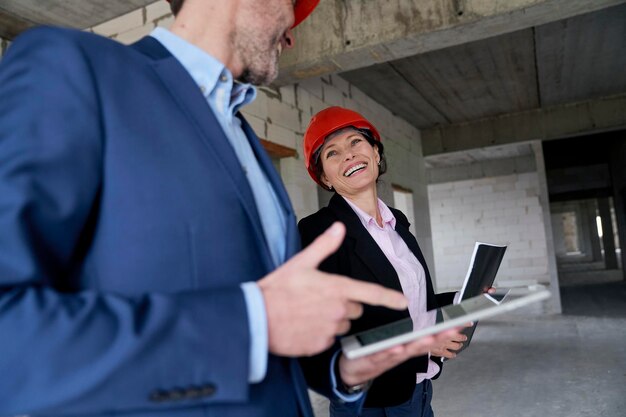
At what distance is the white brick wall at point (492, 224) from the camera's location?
10875 mm

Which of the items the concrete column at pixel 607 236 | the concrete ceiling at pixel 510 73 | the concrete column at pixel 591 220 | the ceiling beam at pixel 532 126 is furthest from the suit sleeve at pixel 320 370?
the concrete column at pixel 591 220

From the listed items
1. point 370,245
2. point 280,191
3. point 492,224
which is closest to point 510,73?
point 370,245

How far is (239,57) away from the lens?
0.94m

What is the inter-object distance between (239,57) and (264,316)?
56cm

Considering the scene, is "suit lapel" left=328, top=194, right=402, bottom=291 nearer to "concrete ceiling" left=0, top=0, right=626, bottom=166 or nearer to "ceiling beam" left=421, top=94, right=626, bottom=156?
"concrete ceiling" left=0, top=0, right=626, bottom=166

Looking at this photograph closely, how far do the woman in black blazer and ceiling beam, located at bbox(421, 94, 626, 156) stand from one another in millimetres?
6844

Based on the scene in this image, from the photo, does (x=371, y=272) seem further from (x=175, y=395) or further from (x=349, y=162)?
(x=175, y=395)

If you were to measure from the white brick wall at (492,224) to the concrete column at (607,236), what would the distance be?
Answer: 762 cm

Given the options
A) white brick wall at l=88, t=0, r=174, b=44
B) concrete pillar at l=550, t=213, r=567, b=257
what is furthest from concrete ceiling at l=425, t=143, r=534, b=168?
concrete pillar at l=550, t=213, r=567, b=257

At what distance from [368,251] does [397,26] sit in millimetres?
2687

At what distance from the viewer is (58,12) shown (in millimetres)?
3402

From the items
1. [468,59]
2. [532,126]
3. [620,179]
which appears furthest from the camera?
[620,179]

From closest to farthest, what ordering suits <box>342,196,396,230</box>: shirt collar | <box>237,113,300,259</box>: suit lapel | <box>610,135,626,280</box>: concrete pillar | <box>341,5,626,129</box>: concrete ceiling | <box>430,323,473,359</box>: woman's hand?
<box>237,113,300,259</box>: suit lapel
<box>430,323,473,359</box>: woman's hand
<box>342,196,396,230</box>: shirt collar
<box>341,5,626,129</box>: concrete ceiling
<box>610,135,626,280</box>: concrete pillar

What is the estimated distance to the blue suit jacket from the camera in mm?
527
